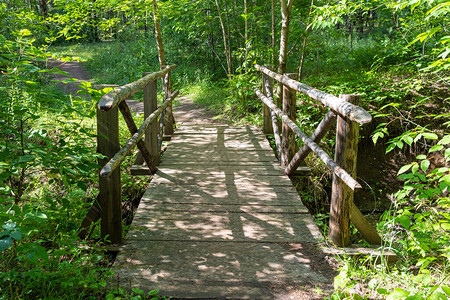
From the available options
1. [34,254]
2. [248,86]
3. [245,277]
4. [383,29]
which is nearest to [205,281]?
[245,277]

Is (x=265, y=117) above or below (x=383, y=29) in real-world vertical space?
below

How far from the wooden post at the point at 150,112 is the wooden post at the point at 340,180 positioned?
9.48 ft

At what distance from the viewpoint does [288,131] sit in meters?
5.38

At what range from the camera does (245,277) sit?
9.42 feet

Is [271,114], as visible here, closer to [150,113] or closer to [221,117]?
[150,113]

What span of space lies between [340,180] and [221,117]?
6251 millimetres

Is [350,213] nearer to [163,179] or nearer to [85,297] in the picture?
[85,297]

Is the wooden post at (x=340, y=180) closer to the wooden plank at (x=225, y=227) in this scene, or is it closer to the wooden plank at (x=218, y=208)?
the wooden plank at (x=225, y=227)

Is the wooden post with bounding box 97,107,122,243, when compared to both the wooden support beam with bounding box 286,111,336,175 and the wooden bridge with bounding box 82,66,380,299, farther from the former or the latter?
the wooden support beam with bounding box 286,111,336,175

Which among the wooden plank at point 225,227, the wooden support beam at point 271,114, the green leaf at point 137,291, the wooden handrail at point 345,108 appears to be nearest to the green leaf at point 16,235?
the green leaf at point 137,291

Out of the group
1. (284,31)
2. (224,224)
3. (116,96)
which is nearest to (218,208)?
(224,224)

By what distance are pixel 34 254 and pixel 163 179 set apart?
2.74 m

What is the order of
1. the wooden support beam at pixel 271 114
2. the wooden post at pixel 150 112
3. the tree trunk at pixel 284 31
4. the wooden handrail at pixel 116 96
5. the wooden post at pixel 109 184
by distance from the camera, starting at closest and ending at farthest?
the wooden handrail at pixel 116 96 < the wooden post at pixel 109 184 < the wooden post at pixel 150 112 < the wooden support beam at pixel 271 114 < the tree trunk at pixel 284 31

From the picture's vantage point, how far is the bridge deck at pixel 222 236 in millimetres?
2803
